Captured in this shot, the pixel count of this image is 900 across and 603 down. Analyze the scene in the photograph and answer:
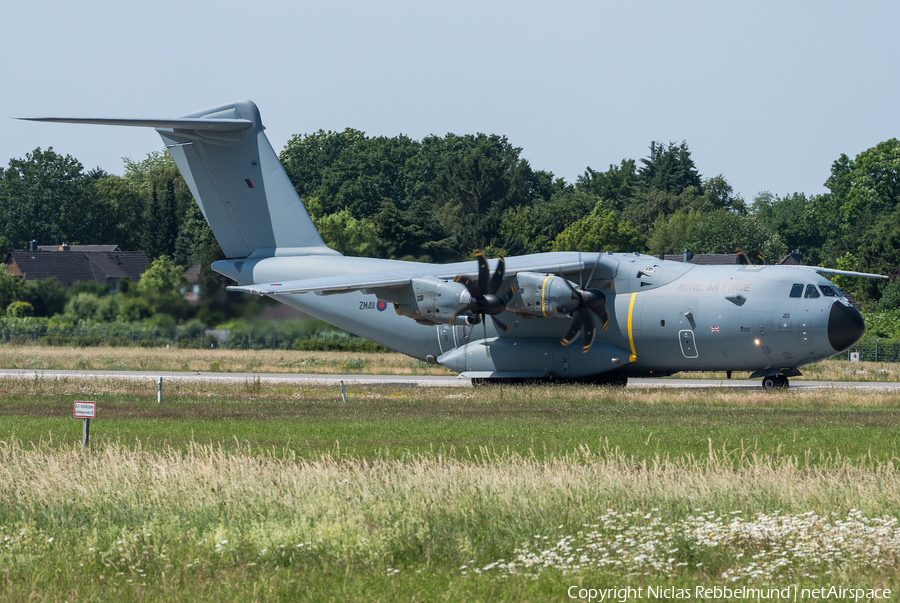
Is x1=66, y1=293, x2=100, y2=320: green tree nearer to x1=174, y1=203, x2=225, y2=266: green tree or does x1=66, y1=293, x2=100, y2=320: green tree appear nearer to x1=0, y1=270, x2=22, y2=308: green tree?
x1=0, y1=270, x2=22, y2=308: green tree

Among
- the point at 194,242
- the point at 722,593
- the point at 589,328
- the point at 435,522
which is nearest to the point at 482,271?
the point at 589,328

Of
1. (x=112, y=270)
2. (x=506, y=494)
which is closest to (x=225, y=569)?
(x=506, y=494)

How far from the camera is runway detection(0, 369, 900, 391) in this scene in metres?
35.4

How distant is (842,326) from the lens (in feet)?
96.5

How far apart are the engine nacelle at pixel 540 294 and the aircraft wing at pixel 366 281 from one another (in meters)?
0.51

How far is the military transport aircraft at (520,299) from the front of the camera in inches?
1195

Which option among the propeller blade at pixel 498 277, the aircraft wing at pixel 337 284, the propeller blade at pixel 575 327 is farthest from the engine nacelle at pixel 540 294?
the aircraft wing at pixel 337 284

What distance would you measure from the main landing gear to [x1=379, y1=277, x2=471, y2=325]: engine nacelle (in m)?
9.80

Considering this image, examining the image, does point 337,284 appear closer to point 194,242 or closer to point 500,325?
point 500,325

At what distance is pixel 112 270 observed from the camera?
51312 millimetres

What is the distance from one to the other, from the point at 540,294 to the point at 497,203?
8140 centimetres

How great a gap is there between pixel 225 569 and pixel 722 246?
90.9m

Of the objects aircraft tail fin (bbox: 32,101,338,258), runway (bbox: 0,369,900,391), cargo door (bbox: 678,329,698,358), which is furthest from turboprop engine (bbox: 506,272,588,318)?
aircraft tail fin (bbox: 32,101,338,258)

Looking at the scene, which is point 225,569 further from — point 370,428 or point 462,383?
point 462,383
